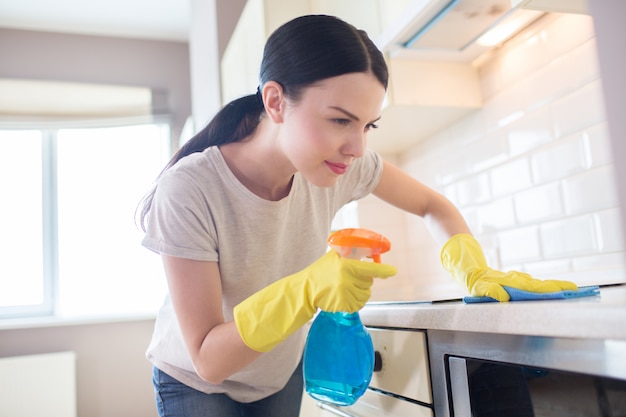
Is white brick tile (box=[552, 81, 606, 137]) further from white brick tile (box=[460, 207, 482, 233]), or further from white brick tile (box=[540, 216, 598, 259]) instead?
white brick tile (box=[460, 207, 482, 233])

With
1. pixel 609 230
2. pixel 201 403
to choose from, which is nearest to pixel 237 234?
pixel 201 403

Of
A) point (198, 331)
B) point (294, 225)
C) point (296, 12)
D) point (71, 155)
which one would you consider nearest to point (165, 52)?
point (71, 155)

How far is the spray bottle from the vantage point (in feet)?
2.47

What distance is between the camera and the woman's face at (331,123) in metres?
0.89

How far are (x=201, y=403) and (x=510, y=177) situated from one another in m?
0.94

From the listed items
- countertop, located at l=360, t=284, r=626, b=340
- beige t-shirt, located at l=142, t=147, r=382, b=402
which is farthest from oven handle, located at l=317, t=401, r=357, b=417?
countertop, located at l=360, t=284, r=626, b=340

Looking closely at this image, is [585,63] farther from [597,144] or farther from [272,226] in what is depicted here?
[272,226]

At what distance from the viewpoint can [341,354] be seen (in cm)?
75

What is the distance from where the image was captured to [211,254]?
0.92 meters

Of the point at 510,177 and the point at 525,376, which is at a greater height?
the point at 510,177

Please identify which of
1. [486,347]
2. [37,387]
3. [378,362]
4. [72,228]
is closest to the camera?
[486,347]

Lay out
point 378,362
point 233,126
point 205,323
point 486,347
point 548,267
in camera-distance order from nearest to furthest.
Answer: point 486,347, point 205,323, point 378,362, point 233,126, point 548,267

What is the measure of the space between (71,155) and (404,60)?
2.88 meters

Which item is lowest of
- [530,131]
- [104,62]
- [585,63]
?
[530,131]
